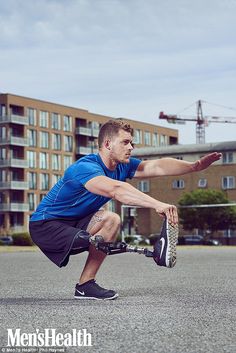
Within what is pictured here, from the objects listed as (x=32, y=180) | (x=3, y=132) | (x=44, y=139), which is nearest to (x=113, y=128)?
(x=3, y=132)

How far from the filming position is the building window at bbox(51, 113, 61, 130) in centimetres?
10675

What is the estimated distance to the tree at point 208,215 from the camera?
86688mm

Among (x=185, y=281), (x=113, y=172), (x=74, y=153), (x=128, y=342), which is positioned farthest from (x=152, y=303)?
(x=74, y=153)

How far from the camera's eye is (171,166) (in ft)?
28.7

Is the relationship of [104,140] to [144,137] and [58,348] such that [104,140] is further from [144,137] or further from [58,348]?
[144,137]

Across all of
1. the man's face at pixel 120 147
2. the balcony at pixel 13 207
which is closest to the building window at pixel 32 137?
the balcony at pixel 13 207

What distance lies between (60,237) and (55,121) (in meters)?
99.7

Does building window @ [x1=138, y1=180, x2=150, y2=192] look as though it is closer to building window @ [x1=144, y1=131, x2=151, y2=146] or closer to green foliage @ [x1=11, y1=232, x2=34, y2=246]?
building window @ [x1=144, y1=131, x2=151, y2=146]

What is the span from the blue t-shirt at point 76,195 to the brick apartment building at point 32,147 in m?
84.8

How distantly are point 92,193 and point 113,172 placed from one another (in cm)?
46

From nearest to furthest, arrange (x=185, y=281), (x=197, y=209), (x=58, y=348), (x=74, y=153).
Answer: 1. (x=58, y=348)
2. (x=185, y=281)
3. (x=197, y=209)
4. (x=74, y=153)

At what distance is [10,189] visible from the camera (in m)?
96.7

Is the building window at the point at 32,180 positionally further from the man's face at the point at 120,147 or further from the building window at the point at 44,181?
the man's face at the point at 120,147

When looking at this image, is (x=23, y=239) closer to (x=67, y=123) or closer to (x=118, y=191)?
(x=118, y=191)
